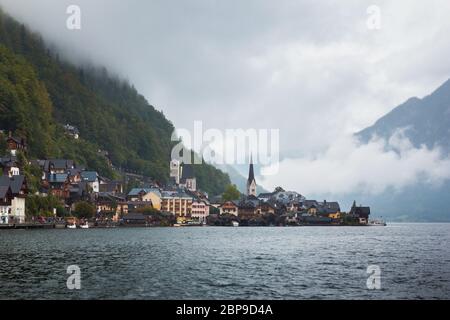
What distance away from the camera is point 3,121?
570 ft

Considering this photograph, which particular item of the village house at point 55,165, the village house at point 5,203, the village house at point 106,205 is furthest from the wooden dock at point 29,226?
the village house at point 106,205

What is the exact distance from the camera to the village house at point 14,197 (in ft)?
435

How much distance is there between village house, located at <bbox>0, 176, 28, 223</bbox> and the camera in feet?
435

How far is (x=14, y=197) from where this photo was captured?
135 meters

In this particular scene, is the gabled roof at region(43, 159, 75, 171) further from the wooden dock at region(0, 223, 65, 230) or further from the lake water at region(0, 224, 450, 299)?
the lake water at region(0, 224, 450, 299)

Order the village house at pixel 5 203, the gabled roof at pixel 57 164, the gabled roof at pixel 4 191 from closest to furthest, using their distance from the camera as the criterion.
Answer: the gabled roof at pixel 4 191 → the village house at pixel 5 203 → the gabled roof at pixel 57 164

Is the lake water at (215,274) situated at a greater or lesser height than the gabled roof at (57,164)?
lesser

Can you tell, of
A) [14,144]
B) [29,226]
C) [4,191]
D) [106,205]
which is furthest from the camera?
[106,205]

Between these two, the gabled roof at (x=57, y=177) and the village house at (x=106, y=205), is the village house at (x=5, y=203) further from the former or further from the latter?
the village house at (x=106, y=205)

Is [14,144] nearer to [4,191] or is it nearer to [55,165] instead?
[55,165]

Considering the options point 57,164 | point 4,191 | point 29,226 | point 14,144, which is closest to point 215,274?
point 4,191
